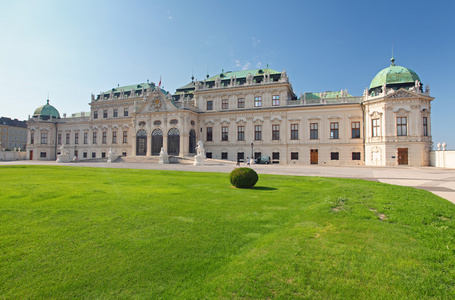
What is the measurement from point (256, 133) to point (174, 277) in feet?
155

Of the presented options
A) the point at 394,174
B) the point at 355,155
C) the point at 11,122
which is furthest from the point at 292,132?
the point at 11,122

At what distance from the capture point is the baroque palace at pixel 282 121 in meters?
38.7

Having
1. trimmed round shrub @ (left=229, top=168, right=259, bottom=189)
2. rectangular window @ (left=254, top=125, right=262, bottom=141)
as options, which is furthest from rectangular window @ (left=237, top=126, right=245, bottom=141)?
trimmed round shrub @ (left=229, top=168, right=259, bottom=189)

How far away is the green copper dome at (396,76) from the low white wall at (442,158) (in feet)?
38.6

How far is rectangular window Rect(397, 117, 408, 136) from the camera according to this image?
3862 centimetres

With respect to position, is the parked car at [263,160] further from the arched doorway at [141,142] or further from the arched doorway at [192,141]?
the arched doorway at [141,142]

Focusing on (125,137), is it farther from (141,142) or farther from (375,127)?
(375,127)

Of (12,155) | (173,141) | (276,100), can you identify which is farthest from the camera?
(12,155)

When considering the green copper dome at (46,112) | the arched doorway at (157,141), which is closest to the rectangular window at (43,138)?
the green copper dome at (46,112)

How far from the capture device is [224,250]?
552cm

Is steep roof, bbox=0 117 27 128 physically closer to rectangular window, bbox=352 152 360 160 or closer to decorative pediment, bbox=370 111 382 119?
rectangular window, bbox=352 152 360 160

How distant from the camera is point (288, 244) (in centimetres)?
578

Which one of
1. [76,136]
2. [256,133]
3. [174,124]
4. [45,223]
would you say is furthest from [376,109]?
[76,136]

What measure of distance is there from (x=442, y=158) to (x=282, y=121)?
24.6 meters
